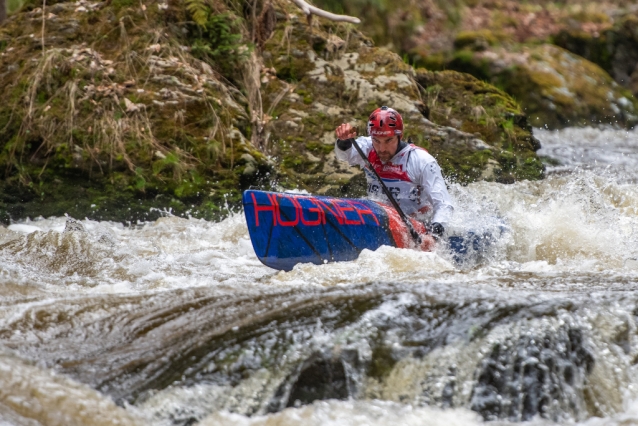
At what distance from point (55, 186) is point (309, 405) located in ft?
18.5

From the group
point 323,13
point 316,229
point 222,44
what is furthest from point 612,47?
point 316,229

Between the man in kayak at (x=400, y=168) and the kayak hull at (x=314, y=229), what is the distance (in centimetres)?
42

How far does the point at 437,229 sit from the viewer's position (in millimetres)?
5871

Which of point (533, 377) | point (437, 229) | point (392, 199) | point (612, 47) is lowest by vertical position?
point (533, 377)

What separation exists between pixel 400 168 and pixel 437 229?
2.42 ft

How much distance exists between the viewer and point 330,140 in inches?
368

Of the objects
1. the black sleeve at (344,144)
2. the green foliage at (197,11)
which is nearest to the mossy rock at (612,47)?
the green foliage at (197,11)

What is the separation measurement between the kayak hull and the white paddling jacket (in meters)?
0.39

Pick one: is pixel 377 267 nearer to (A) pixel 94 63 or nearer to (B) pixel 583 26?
(A) pixel 94 63

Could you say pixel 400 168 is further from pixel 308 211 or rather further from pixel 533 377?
pixel 533 377

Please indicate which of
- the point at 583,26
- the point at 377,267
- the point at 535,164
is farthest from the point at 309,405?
the point at 583,26

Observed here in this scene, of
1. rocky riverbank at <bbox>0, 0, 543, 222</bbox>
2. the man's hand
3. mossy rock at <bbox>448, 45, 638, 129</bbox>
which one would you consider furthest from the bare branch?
mossy rock at <bbox>448, 45, 638, 129</bbox>

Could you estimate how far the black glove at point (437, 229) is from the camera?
19.2ft

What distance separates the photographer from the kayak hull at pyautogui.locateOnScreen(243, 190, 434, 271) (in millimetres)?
5371
